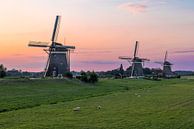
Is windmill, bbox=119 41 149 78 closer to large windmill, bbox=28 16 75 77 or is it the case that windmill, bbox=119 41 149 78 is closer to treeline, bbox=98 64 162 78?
treeline, bbox=98 64 162 78

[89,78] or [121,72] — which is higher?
[121,72]

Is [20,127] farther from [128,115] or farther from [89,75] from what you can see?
[89,75]

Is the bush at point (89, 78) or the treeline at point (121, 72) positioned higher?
the treeline at point (121, 72)

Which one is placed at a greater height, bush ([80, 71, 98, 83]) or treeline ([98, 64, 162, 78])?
treeline ([98, 64, 162, 78])

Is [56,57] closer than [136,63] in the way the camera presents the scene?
Yes

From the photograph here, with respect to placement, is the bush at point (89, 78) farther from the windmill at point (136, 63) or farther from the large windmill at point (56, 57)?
the windmill at point (136, 63)

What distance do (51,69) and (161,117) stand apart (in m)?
65.4

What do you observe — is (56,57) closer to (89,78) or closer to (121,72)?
(89,78)

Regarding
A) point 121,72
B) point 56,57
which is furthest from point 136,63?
point 56,57

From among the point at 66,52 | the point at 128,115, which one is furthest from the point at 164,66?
the point at 128,115

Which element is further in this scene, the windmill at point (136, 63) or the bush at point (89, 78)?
the windmill at point (136, 63)

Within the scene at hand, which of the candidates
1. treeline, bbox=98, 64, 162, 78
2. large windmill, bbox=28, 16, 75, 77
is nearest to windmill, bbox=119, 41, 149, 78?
treeline, bbox=98, 64, 162, 78

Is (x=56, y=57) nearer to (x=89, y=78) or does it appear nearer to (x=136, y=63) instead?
(x=89, y=78)

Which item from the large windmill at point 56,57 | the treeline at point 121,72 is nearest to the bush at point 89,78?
the large windmill at point 56,57
